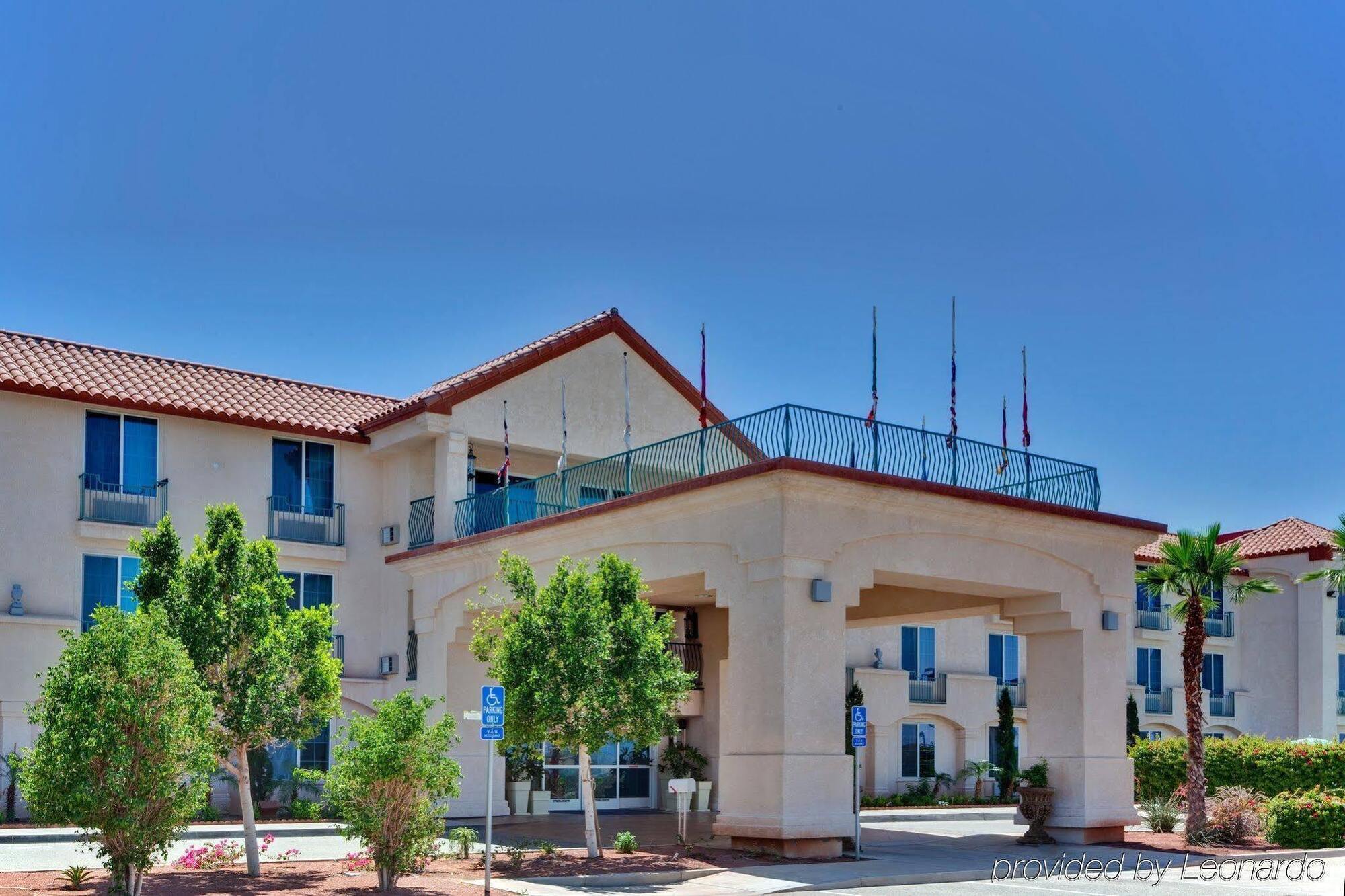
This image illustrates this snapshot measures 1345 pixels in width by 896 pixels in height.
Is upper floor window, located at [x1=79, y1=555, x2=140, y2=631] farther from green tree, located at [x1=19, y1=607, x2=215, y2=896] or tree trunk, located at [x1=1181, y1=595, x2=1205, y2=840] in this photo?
tree trunk, located at [x1=1181, y1=595, x2=1205, y2=840]

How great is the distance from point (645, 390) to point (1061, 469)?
38.7ft

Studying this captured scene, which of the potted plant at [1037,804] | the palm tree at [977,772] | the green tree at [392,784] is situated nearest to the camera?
the green tree at [392,784]

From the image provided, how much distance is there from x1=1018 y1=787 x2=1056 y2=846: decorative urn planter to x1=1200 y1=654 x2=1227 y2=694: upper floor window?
29868mm

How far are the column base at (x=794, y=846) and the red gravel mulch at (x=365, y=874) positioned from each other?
0.41ft

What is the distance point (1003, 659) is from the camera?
4603cm

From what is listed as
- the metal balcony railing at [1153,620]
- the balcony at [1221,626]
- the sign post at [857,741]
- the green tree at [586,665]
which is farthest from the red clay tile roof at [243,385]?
the balcony at [1221,626]

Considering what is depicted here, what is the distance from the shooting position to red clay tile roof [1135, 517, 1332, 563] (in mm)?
50875

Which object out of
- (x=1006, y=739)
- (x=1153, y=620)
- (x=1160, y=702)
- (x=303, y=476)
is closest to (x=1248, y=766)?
(x=1006, y=739)

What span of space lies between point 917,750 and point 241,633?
2879cm


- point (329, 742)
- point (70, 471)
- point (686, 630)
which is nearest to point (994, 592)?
point (686, 630)

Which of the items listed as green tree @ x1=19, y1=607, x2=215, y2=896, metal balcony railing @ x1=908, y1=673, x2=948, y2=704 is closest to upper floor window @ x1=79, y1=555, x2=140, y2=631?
green tree @ x1=19, y1=607, x2=215, y2=896

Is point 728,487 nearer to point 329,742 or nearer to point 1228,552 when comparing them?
point 1228,552

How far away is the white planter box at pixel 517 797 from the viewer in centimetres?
3108

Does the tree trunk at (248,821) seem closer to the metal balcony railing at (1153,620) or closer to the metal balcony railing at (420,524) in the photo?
the metal balcony railing at (420,524)
